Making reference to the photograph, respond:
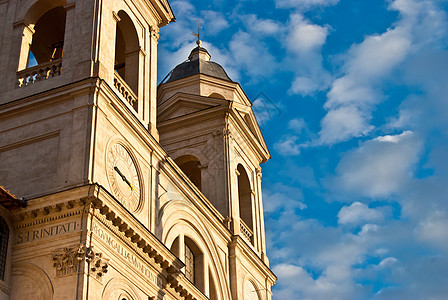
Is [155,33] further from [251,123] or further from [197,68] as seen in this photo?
[251,123]

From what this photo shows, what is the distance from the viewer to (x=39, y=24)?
2903cm

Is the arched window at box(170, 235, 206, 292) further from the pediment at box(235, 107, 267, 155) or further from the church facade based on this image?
the pediment at box(235, 107, 267, 155)

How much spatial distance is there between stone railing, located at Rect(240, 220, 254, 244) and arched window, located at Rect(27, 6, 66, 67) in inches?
405

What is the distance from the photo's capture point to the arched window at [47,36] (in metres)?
28.9

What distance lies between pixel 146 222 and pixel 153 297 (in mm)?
2473

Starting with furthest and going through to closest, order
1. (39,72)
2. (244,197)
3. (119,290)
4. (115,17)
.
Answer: (244,197) < (115,17) < (39,72) < (119,290)

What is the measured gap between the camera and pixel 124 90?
84.6ft

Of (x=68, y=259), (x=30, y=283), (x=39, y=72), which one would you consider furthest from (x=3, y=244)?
(x=39, y=72)

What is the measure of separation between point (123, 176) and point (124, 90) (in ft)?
11.8

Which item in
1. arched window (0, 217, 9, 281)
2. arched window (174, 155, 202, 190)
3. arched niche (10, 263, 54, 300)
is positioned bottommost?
arched niche (10, 263, 54, 300)

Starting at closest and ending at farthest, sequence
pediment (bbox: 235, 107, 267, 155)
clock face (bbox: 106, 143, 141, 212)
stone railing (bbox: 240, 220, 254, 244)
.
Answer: clock face (bbox: 106, 143, 141, 212) → stone railing (bbox: 240, 220, 254, 244) → pediment (bbox: 235, 107, 267, 155)

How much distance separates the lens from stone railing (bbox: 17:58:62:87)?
80.6 feet

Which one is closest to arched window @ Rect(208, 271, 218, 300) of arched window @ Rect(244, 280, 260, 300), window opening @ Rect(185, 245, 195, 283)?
window opening @ Rect(185, 245, 195, 283)

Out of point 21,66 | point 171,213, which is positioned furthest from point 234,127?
point 21,66
